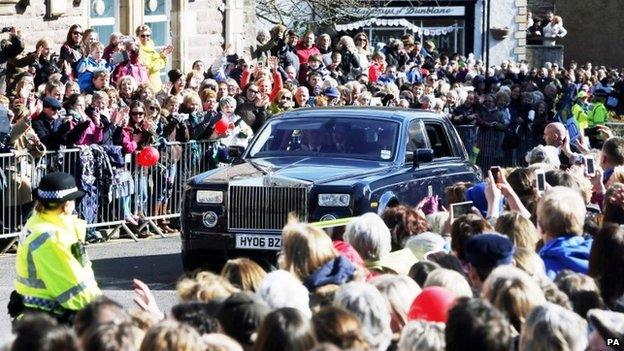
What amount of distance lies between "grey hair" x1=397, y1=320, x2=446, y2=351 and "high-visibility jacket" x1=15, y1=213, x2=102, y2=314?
2.62 meters

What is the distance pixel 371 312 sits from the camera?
7.61m

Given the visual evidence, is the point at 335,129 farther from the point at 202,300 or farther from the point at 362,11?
the point at 362,11

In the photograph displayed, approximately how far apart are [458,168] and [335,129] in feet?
4.94

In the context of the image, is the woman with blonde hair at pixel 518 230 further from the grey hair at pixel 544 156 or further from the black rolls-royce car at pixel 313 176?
the grey hair at pixel 544 156

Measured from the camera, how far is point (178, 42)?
89.3ft

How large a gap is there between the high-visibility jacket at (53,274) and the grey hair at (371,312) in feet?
6.36

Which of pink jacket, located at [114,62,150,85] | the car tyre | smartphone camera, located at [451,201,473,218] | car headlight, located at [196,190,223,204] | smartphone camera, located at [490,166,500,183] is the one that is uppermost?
pink jacket, located at [114,62,150,85]

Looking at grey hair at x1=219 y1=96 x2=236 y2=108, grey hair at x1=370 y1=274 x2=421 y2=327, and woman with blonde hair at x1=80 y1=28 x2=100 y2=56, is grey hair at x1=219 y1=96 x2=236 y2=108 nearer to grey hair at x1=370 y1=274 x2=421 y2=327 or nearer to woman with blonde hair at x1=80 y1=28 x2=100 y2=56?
woman with blonde hair at x1=80 y1=28 x2=100 y2=56

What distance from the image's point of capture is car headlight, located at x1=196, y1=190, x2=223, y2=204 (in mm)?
14953

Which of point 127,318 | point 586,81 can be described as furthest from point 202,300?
point 586,81

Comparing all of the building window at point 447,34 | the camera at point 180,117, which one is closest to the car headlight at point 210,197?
the camera at point 180,117

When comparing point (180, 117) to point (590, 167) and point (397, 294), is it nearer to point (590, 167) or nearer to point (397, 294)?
point (590, 167)

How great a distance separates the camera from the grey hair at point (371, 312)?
757cm

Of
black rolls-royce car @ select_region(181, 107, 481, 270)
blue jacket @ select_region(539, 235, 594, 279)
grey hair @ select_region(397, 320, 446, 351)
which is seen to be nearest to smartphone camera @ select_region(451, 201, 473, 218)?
blue jacket @ select_region(539, 235, 594, 279)
